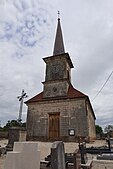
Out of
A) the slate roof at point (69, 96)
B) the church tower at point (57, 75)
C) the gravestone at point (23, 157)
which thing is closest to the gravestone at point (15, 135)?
the gravestone at point (23, 157)

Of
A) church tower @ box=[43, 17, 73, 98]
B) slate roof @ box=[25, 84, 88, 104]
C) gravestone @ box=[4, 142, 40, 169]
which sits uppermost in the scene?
church tower @ box=[43, 17, 73, 98]

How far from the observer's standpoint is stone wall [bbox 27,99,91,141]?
18453 millimetres

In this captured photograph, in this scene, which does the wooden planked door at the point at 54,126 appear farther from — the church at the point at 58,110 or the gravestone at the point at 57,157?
the gravestone at the point at 57,157

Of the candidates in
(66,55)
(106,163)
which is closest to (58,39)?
(66,55)

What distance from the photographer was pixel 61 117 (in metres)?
19.5

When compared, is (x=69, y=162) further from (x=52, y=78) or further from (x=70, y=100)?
(x=52, y=78)

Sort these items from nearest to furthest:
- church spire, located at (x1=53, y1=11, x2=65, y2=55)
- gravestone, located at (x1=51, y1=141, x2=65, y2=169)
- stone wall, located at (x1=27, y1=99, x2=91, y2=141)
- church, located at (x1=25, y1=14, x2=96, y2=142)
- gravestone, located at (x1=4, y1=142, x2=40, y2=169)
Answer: gravestone, located at (x1=51, y1=141, x2=65, y2=169)
gravestone, located at (x1=4, y1=142, x2=40, y2=169)
stone wall, located at (x1=27, y1=99, x2=91, y2=141)
church, located at (x1=25, y1=14, x2=96, y2=142)
church spire, located at (x1=53, y1=11, x2=65, y2=55)

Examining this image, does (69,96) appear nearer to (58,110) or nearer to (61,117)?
(58,110)

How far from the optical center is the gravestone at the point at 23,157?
4.59 meters

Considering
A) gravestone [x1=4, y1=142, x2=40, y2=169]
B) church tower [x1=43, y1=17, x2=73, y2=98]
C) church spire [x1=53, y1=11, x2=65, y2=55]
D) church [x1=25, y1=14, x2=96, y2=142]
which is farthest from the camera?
church spire [x1=53, y1=11, x2=65, y2=55]

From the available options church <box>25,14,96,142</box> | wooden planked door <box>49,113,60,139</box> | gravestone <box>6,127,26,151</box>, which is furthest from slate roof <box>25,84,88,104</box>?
gravestone <box>6,127,26,151</box>

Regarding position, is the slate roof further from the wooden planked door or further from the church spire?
the church spire

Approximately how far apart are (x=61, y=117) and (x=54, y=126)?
54.4 inches

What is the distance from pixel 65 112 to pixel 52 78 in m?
5.63
